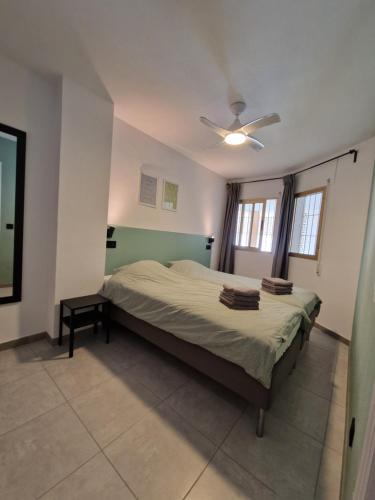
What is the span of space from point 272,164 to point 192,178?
1440mm

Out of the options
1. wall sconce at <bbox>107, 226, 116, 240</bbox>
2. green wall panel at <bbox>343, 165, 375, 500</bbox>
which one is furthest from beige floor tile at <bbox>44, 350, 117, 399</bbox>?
green wall panel at <bbox>343, 165, 375, 500</bbox>

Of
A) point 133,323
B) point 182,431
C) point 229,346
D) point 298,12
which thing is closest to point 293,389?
point 229,346

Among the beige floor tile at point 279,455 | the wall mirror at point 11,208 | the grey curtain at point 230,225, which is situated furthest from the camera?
the grey curtain at point 230,225

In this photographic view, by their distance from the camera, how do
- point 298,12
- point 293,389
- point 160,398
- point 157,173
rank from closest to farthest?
point 298,12 < point 160,398 < point 293,389 < point 157,173

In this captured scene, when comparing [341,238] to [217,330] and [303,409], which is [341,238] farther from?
[217,330]

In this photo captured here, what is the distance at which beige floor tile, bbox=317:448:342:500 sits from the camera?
3.55 feet

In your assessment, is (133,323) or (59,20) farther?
(133,323)

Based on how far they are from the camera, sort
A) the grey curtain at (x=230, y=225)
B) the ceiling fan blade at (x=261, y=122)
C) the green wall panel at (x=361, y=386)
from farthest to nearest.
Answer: the grey curtain at (x=230, y=225)
the ceiling fan blade at (x=261, y=122)
the green wall panel at (x=361, y=386)

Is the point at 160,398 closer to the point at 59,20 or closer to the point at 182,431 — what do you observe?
the point at 182,431

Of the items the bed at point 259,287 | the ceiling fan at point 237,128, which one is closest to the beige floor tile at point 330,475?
the bed at point 259,287

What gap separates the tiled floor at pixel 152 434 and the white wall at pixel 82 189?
84 centimetres

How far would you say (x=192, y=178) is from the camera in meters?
3.79

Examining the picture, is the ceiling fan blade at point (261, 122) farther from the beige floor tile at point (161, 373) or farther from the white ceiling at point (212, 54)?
the beige floor tile at point (161, 373)

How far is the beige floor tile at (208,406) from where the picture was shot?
1.40m
